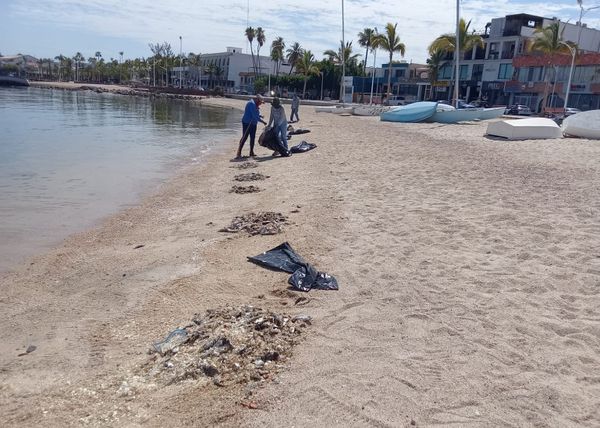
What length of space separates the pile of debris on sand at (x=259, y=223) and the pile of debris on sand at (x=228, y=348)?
284 cm

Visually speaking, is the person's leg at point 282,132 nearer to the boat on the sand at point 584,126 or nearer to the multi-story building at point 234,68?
the boat on the sand at point 584,126

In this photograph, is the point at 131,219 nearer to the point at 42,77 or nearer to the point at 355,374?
the point at 355,374

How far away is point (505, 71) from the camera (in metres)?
57.5

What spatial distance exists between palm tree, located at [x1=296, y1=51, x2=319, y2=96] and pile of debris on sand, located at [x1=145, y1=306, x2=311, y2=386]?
75557mm

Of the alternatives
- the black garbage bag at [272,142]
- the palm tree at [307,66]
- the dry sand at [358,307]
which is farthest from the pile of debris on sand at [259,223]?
the palm tree at [307,66]

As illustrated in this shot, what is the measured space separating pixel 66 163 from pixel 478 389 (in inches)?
613

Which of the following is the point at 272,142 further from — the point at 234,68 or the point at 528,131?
the point at 234,68

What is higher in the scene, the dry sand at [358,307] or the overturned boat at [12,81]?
the overturned boat at [12,81]

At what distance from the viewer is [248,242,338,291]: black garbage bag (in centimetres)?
503

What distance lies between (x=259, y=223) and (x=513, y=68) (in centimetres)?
5709

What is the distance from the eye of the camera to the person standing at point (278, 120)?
14172mm

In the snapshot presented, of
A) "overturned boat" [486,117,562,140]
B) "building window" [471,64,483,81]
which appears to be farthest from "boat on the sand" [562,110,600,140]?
"building window" [471,64,483,81]

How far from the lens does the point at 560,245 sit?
19.4ft

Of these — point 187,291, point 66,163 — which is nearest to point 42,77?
point 66,163
